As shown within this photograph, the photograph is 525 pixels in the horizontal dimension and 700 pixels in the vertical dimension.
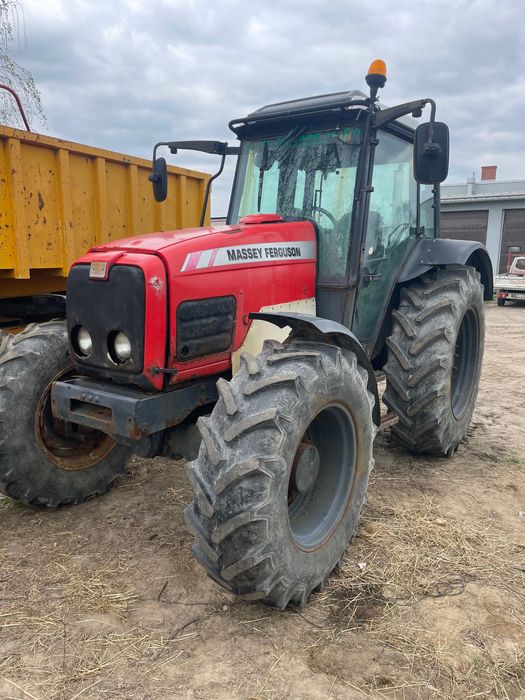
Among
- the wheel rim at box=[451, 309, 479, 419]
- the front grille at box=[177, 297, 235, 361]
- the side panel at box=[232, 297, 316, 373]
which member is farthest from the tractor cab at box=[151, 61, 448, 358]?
the wheel rim at box=[451, 309, 479, 419]

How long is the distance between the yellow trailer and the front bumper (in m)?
0.38

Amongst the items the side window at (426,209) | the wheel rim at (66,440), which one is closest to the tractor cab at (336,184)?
the side window at (426,209)

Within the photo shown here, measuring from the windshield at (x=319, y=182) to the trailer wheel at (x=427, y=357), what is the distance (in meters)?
0.75

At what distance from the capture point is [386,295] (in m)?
4.28

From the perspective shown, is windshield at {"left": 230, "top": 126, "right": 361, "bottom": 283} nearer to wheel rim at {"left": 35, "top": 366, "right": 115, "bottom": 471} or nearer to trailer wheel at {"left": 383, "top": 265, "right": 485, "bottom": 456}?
trailer wheel at {"left": 383, "top": 265, "right": 485, "bottom": 456}

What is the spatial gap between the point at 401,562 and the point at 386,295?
1.97 m

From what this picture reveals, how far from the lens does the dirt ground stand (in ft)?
7.39

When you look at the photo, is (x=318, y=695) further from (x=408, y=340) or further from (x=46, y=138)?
(x=46, y=138)

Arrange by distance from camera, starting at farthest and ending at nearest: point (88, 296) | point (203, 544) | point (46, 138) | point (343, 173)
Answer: point (46, 138)
point (343, 173)
point (88, 296)
point (203, 544)

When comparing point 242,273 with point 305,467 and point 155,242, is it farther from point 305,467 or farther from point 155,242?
point 305,467

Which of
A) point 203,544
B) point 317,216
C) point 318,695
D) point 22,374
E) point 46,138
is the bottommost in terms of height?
→ point 318,695

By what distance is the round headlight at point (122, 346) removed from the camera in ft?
9.16

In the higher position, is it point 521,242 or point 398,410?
point 521,242

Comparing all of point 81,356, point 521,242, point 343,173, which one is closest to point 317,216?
point 343,173
